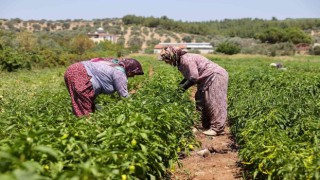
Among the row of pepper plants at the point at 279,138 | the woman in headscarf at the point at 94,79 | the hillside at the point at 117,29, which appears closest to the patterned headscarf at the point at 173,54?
the woman in headscarf at the point at 94,79

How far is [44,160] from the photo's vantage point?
97.3 inches

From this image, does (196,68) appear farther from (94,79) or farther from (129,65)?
(94,79)

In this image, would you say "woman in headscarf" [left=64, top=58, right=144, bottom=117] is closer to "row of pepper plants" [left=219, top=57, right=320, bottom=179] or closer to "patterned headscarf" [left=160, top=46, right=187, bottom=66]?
"patterned headscarf" [left=160, top=46, right=187, bottom=66]

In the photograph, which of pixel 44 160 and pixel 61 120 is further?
pixel 61 120

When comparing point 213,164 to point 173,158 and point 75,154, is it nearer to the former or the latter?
point 173,158

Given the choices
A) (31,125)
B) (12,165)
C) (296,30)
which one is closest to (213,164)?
(31,125)

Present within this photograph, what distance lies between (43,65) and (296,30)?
48698mm

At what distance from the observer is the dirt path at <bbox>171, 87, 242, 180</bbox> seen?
435 centimetres

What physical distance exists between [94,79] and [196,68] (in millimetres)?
1701

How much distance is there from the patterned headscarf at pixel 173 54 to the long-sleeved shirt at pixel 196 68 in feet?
0.23

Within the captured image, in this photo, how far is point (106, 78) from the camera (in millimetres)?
5047

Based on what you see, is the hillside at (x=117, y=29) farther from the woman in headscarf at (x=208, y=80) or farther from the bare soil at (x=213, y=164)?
the bare soil at (x=213, y=164)

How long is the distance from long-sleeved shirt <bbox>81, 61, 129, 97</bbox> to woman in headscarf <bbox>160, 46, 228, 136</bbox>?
1179 millimetres

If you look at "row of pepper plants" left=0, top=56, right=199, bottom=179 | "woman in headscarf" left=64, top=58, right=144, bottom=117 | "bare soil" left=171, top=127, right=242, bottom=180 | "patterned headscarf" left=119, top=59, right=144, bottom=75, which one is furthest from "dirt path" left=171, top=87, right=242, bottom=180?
"patterned headscarf" left=119, top=59, right=144, bottom=75
